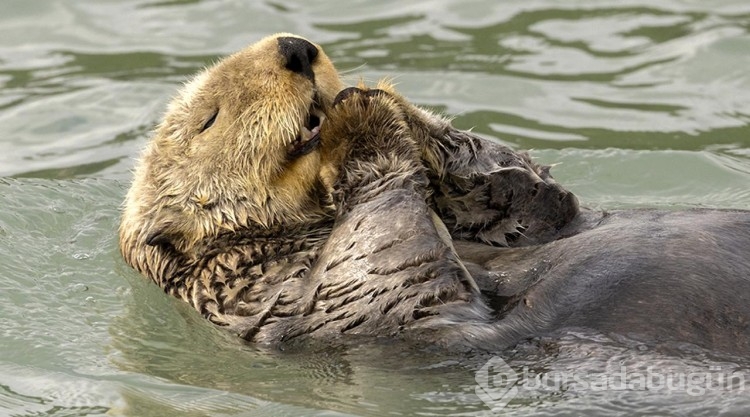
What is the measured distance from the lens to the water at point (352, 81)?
4.31m

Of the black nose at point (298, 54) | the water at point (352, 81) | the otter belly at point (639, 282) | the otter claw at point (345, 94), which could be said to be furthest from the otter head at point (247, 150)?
the otter belly at point (639, 282)

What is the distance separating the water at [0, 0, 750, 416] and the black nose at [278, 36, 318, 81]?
1.29 ft

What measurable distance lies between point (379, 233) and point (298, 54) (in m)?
0.83

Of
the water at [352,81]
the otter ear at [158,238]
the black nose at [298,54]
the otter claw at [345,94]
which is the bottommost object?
the water at [352,81]

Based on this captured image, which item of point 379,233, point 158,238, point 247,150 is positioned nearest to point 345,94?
point 247,150

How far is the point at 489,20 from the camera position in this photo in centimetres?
964

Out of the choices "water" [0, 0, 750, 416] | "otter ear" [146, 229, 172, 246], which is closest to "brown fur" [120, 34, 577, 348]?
"otter ear" [146, 229, 172, 246]

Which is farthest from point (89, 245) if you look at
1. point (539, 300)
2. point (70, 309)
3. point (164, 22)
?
point (164, 22)

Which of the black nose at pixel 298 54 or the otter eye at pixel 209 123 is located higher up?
the black nose at pixel 298 54

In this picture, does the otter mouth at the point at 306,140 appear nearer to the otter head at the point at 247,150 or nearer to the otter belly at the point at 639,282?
the otter head at the point at 247,150

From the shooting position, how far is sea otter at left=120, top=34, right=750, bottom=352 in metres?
4.31

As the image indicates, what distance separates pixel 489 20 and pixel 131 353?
5458 millimetres

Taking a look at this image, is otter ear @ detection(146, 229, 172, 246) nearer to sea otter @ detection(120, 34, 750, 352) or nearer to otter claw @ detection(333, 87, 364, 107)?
sea otter @ detection(120, 34, 750, 352)

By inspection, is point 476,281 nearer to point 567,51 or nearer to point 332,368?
point 332,368
